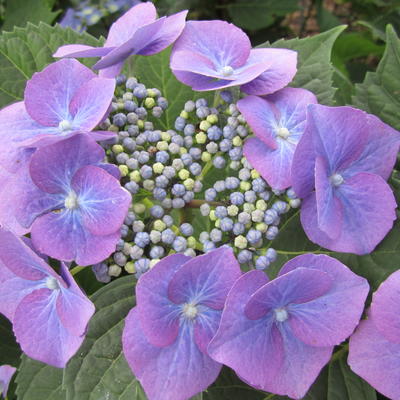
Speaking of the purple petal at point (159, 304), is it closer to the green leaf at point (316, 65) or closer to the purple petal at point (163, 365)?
the purple petal at point (163, 365)

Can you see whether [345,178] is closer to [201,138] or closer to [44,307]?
[201,138]

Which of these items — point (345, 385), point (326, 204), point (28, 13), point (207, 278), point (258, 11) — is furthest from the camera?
point (258, 11)

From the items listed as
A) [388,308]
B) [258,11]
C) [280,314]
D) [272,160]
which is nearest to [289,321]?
[280,314]

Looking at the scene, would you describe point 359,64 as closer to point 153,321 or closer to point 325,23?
point 325,23

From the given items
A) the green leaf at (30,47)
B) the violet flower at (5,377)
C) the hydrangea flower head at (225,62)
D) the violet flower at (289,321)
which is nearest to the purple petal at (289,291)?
the violet flower at (289,321)

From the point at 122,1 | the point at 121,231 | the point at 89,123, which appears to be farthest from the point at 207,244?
the point at 122,1
